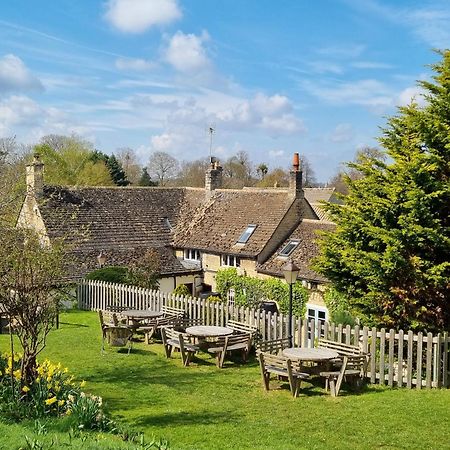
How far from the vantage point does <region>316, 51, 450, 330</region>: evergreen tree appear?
46.3ft

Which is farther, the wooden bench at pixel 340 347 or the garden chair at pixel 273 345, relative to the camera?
the garden chair at pixel 273 345

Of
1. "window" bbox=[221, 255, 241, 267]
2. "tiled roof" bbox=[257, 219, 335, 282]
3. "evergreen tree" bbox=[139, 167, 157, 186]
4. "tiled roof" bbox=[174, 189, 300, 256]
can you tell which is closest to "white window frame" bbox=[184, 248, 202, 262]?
"tiled roof" bbox=[174, 189, 300, 256]

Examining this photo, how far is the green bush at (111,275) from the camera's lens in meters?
27.9

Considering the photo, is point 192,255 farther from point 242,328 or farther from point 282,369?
point 282,369

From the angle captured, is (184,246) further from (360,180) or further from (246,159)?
(246,159)

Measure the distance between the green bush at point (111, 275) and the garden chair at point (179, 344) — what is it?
1137 centimetres

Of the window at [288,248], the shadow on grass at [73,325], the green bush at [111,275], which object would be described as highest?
the window at [288,248]

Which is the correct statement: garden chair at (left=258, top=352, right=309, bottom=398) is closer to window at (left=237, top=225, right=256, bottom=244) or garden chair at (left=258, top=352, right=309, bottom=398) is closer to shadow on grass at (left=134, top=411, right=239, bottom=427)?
shadow on grass at (left=134, top=411, right=239, bottom=427)

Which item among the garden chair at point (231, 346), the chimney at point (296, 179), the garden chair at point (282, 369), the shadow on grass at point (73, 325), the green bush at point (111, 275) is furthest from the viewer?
the chimney at point (296, 179)

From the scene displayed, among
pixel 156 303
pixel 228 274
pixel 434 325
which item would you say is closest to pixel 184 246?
pixel 228 274

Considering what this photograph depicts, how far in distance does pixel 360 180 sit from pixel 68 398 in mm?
9783

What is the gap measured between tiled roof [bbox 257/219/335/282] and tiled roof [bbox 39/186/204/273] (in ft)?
19.7

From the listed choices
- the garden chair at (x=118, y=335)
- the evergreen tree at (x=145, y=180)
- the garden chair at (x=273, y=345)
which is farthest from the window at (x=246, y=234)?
the evergreen tree at (x=145, y=180)

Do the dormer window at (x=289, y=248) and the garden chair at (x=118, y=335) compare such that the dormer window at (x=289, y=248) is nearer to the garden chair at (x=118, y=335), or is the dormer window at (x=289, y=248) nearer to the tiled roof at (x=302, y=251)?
the tiled roof at (x=302, y=251)
